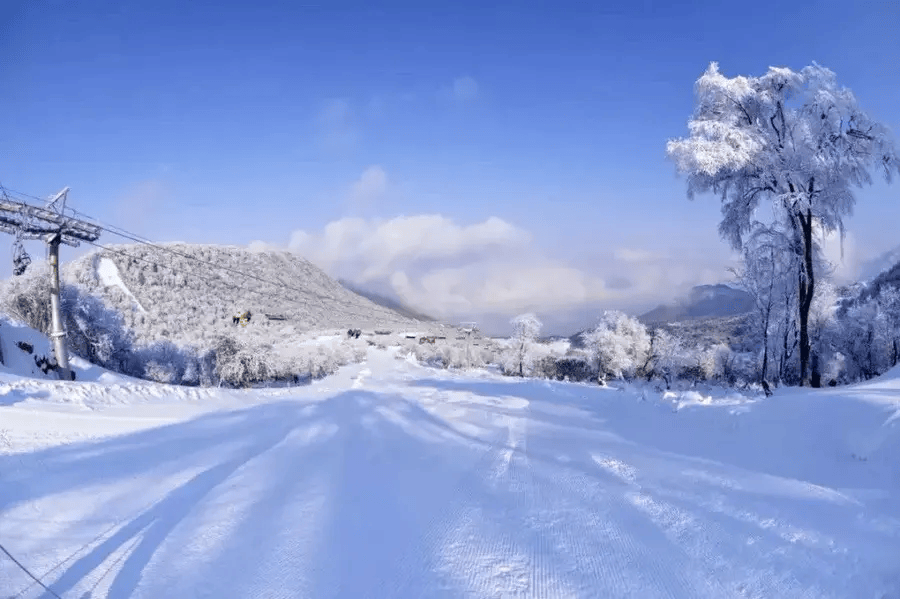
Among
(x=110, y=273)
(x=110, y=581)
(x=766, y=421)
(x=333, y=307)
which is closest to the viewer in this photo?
(x=110, y=581)

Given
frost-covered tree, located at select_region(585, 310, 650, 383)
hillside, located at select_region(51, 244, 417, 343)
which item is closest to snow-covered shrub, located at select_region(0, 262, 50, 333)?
hillside, located at select_region(51, 244, 417, 343)

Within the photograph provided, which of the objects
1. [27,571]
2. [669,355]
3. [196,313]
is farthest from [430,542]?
[196,313]

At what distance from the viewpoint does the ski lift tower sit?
53.1ft

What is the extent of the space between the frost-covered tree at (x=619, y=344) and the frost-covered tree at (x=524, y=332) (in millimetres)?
7597

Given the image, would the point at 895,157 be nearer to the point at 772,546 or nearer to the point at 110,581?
the point at 772,546

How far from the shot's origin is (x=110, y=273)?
6675 cm

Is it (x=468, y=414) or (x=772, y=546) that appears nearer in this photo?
(x=772, y=546)

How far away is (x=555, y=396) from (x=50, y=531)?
1092 centimetres

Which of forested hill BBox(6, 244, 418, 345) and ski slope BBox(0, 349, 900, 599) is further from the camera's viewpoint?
forested hill BBox(6, 244, 418, 345)

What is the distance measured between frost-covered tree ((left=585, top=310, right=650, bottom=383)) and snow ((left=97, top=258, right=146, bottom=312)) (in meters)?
55.1

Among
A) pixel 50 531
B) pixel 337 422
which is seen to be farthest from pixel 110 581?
pixel 337 422

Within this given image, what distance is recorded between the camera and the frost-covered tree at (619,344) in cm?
4312

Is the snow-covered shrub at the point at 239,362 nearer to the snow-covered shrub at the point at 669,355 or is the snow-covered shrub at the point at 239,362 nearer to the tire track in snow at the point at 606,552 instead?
the snow-covered shrub at the point at 669,355

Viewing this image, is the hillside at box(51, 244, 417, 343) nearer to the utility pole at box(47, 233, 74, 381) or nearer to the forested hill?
the forested hill
